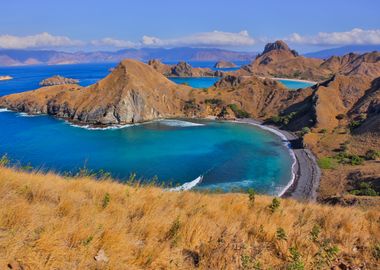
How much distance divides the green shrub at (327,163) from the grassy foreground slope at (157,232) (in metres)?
40.7

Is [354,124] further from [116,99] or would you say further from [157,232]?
[157,232]

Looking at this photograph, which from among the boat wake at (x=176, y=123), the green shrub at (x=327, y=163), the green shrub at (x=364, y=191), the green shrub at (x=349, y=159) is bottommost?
the boat wake at (x=176, y=123)

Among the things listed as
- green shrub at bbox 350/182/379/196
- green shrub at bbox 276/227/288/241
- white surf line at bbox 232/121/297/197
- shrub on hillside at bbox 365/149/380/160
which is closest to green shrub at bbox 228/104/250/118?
white surf line at bbox 232/121/297/197

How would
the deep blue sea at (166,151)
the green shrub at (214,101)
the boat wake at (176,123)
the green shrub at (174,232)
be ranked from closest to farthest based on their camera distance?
the green shrub at (174,232) → the deep blue sea at (166,151) → the boat wake at (176,123) → the green shrub at (214,101)

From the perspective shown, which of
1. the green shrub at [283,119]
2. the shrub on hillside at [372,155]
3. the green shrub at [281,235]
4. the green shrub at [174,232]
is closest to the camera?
the green shrub at [174,232]

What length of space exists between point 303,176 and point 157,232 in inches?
1638

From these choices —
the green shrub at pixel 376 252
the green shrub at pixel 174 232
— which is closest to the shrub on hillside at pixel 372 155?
the green shrub at pixel 376 252

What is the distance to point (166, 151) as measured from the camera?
190ft

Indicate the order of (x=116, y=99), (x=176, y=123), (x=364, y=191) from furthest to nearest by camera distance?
(x=116, y=99), (x=176, y=123), (x=364, y=191)

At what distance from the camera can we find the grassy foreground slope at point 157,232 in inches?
185

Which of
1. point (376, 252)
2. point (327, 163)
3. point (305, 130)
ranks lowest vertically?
point (327, 163)

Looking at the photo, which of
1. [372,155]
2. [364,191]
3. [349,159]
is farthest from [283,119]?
[364,191]

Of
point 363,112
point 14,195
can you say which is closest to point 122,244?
point 14,195

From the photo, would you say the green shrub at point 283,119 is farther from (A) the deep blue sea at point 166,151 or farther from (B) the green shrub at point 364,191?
(B) the green shrub at point 364,191
